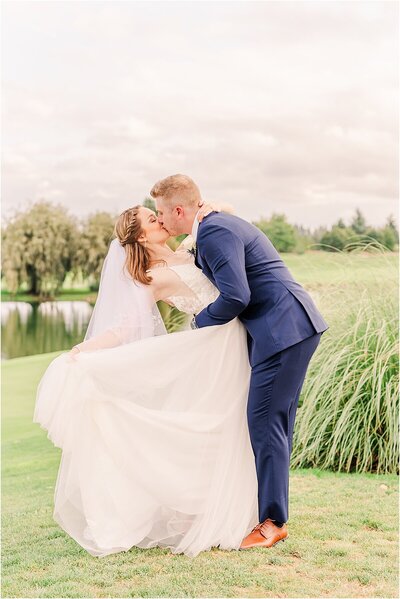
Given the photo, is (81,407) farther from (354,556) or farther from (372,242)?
(372,242)

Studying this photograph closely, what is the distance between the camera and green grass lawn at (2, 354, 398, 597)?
330cm

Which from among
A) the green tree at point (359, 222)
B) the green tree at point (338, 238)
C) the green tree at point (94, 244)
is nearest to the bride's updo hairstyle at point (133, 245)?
the green tree at point (338, 238)

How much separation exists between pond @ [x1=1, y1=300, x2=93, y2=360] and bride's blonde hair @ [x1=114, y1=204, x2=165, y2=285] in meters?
20.0

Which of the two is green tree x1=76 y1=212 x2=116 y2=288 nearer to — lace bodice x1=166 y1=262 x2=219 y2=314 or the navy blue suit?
lace bodice x1=166 y1=262 x2=219 y2=314

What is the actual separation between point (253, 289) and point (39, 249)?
984 inches

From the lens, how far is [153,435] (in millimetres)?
3713

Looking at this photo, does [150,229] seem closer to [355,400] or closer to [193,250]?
[193,250]

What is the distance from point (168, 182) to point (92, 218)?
2539 centimetres

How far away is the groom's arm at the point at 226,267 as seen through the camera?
345 centimetres

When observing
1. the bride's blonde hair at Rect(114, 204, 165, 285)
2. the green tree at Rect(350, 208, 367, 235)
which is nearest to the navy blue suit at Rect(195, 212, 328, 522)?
the bride's blonde hair at Rect(114, 204, 165, 285)

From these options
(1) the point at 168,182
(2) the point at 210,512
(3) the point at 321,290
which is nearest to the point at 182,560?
(2) the point at 210,512

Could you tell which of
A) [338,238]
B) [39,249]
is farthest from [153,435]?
[39,249]

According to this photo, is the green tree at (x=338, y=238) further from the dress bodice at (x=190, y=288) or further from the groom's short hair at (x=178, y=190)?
the groom's short hair at (x=178, y=190)

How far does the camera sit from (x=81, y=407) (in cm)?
364
